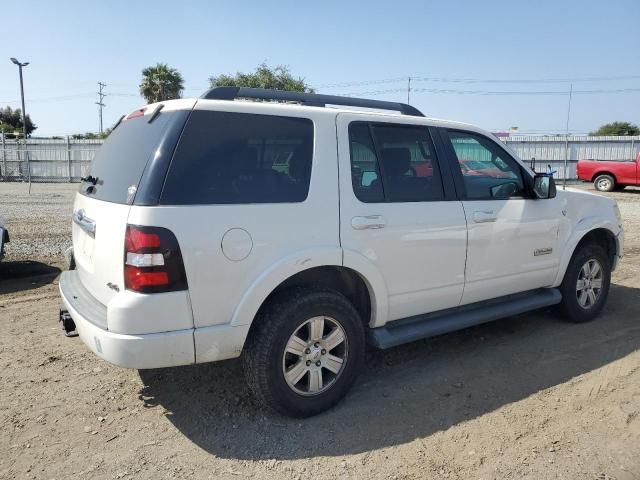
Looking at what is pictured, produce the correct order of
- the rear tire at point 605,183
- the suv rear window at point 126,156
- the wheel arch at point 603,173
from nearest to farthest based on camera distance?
1. the suv rear window at point 126,156
2. the wheel arch at point 603,173
3. the rear tire at point 605,183

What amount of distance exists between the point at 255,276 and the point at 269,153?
770 mm

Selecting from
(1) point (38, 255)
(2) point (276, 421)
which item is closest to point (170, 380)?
(2) point (276, 421)

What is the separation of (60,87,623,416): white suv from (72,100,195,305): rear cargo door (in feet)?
0.04

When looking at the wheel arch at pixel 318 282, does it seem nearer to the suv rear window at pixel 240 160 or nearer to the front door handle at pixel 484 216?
the suv rear window at pixel 240 160

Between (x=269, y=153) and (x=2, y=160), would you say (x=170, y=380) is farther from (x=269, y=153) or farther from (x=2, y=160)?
(x=2, y=160)

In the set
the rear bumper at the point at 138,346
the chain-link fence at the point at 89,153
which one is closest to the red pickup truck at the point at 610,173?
the chain-link fence at the point at 89,153

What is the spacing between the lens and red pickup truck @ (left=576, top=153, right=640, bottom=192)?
19672 mm

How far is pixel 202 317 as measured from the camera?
2.84 m

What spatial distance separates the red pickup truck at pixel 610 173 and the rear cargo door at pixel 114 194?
21.1 metres

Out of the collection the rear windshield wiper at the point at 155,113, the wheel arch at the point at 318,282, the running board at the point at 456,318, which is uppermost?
the rear windshield wiper at the point at 155,113

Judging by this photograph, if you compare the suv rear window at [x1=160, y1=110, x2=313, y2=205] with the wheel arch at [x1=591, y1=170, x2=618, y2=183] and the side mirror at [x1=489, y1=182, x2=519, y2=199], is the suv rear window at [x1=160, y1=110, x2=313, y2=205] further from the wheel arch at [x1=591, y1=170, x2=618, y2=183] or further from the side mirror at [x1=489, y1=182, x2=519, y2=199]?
the wheel arch at [x1=591, y1=170, x2=618, y2=183]

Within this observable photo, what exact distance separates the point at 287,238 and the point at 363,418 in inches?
50.8

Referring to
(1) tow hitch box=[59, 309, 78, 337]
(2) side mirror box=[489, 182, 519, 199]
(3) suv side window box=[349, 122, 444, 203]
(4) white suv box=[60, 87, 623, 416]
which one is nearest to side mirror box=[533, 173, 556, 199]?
(4) white suv box=[60, 87, 623, 416]

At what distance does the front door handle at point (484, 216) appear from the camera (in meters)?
3.96
